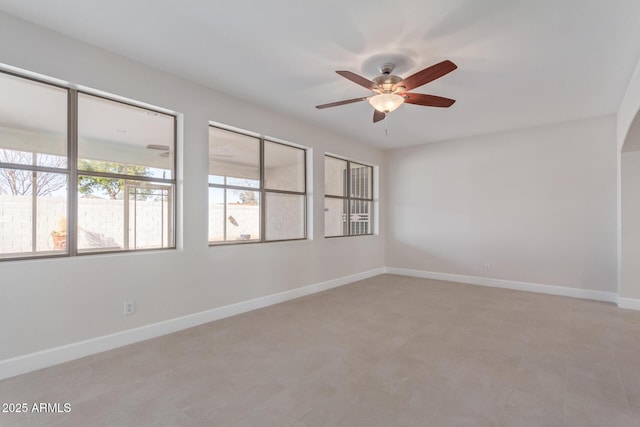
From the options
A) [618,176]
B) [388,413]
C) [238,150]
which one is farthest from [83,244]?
[618,176]

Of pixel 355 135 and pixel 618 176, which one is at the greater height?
pixel 355 135

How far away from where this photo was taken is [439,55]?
2883 millimetres

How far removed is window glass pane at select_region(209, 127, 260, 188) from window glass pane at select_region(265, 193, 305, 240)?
42 cm

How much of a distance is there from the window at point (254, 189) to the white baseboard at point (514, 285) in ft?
9.01

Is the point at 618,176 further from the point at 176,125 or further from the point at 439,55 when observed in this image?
the point at 176,125

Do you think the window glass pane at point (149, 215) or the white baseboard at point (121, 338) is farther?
the window glass pane at point (149, 215)

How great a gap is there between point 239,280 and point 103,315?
149 centimetres

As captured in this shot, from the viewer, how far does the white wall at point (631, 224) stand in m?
4.07

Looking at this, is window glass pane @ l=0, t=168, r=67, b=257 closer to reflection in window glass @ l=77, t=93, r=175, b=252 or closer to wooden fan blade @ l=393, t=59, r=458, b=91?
reflection in window glass @ l=77, t=93, r=175, b=252

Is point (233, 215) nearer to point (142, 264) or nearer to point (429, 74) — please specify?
point (142, 264)

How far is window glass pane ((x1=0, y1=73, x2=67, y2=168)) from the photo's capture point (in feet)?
8.25

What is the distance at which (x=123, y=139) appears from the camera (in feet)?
10.3

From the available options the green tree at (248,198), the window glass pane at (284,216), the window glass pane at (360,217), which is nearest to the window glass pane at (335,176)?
the window glass pane at (360,217)

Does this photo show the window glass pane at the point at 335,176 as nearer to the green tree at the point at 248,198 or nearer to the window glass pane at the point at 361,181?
the window glass pane at the point at 361,181
